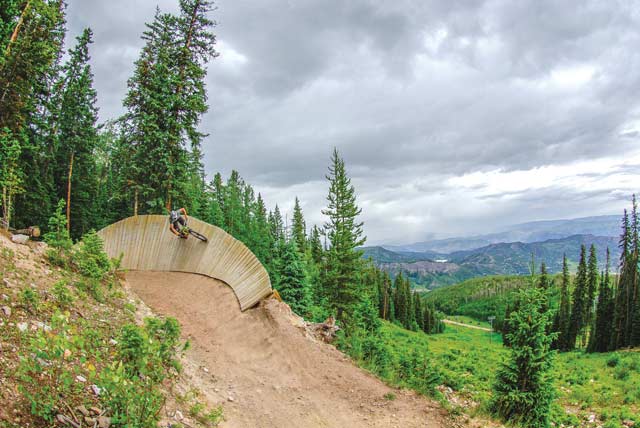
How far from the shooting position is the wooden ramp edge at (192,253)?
14320 millimetres

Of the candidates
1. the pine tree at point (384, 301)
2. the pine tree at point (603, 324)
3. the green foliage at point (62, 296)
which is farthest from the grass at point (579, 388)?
the pine tree at point (384, 301)

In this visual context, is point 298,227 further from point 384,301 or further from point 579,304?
point 579,304

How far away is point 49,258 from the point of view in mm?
10195

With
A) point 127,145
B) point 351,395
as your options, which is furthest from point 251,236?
point 351,395

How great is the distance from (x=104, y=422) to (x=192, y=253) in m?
12.0

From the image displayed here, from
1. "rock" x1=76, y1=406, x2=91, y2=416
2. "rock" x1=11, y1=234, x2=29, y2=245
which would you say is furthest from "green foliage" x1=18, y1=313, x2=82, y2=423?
"rock" x1=11, y1=234, x2=29, y2=245

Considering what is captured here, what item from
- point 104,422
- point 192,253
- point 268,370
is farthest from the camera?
point 192,253

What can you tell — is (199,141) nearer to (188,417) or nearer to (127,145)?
(127,145)

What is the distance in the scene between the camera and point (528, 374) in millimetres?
10852

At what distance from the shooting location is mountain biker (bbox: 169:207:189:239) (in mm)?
15336

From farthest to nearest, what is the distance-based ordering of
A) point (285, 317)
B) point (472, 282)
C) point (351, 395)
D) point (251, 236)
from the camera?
point (472, 282)
point (251, 236)
point (285, 317)
point (351, 395)

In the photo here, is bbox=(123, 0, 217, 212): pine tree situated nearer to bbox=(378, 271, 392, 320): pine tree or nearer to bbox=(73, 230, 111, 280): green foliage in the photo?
bbox=(73, 230, 111, 280): green foliage

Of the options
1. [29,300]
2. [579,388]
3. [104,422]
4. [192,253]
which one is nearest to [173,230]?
[192,253]

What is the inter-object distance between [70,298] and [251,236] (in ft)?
129
